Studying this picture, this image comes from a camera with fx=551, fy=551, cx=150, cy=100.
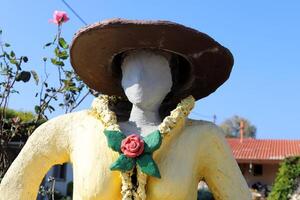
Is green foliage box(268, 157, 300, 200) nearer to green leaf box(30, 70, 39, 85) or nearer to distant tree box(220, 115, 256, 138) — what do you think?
green leaf box(30, 70, 39, 85)

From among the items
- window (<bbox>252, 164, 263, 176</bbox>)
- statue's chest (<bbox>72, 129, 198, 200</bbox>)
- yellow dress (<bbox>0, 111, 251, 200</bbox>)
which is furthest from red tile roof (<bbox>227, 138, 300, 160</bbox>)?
statue's chest (<bbox>72, 129, 198, 200</bbox>)

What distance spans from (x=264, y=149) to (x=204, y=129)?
2036cm

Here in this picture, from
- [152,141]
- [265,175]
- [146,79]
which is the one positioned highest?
[265,175]

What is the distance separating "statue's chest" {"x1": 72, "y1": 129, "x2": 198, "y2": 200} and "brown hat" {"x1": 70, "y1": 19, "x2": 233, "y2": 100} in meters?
0.36

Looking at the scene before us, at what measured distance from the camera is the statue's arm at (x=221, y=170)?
2.21 m

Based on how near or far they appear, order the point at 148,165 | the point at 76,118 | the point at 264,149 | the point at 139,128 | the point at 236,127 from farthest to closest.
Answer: the point at 236,127, the point at 264,149, the point at 76,118, the point at 139,128, the point at 148,165

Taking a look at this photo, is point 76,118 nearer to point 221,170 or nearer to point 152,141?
point 152,141

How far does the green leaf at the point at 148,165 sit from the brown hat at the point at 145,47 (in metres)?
0.43

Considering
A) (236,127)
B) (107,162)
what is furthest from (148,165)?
(236,127)

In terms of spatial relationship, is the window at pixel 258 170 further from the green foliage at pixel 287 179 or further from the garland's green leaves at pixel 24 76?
the garland's green leaves at pixel 24 76

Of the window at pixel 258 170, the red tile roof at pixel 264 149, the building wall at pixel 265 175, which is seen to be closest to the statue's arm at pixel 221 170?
the red tile roof at pixel 264 149

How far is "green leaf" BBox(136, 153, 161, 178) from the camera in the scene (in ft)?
6.55

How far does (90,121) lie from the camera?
7.30ft

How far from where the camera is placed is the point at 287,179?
795cm
